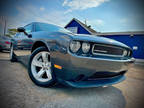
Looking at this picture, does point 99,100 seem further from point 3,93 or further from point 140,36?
point 140,36

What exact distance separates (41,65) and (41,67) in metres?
0.10

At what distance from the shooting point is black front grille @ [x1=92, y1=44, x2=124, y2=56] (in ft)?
3.93

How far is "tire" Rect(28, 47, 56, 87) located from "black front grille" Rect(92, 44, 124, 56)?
0.83 metres

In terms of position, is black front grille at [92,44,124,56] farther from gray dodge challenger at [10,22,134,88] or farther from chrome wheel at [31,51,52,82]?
chrome wheel at [31,51,52,82]

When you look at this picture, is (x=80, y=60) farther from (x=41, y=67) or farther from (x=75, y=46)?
(x=41, y=67)

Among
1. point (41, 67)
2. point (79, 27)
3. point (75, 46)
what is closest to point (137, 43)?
point (79, 27)

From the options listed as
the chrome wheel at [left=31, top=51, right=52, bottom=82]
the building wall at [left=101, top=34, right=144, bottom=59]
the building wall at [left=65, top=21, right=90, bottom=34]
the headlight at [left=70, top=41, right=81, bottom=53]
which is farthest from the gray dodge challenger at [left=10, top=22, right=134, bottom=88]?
the building wall at [left=65, top=21, right=90, bottom=34]

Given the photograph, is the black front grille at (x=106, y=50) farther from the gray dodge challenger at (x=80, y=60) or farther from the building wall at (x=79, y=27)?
the building wall at (x=79, y=27)

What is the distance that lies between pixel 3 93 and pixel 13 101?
28cm

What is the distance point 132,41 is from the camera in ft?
32.8

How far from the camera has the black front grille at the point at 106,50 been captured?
1197 millimetres

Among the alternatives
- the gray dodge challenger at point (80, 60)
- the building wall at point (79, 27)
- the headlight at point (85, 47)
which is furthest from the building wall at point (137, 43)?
the headlight at point (85, 47)

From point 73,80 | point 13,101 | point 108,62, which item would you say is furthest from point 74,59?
point 13,101

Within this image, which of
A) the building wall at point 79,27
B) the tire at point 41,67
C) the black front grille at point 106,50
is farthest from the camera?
the building wall at point 79,27
